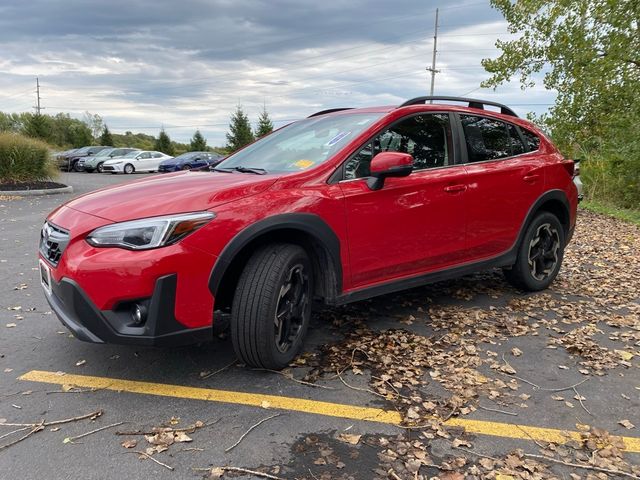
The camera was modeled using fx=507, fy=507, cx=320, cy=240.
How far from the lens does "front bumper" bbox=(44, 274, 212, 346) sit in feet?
8.94

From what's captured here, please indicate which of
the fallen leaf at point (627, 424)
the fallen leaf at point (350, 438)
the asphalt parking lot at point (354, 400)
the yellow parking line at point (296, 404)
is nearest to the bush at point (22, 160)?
the asphalt parking lot at point (354, 400)

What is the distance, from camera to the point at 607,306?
195 inches

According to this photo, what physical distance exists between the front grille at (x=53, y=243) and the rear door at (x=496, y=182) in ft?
9.91

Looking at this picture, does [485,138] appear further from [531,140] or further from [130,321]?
[130,321]

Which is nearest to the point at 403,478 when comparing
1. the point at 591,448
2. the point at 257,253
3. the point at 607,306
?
the point at 591,448

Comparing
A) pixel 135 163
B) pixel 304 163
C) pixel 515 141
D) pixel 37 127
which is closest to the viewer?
pixel 304 163

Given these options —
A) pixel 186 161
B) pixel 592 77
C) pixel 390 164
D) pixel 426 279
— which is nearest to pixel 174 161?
pixel 186 161

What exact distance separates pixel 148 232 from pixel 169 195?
1.02ft

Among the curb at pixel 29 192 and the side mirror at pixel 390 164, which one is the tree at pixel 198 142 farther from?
the side mirror at pixel 390 164

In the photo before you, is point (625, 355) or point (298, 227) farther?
point (625, 355)

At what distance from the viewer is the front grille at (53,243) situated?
9.73ft

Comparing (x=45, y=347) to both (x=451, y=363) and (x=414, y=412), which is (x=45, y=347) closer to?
(x=414, y=412)

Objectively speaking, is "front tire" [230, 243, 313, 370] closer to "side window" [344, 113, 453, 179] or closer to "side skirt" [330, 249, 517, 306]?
"side skirt" [330, 249, 517, 306]

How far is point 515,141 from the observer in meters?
4.89
